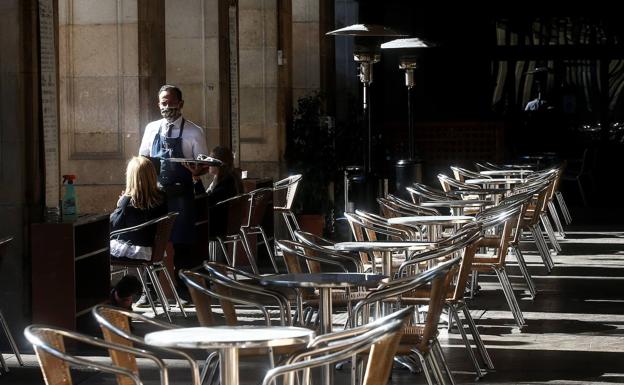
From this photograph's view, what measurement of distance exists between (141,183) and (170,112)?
1.14 m

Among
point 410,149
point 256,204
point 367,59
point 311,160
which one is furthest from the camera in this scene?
point 410,149

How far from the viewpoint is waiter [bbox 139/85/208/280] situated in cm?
1045

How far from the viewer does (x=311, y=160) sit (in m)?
16.1

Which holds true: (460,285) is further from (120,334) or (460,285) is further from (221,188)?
(221,188)

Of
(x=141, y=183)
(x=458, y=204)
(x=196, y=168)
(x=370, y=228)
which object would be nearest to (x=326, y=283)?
(x=370, y=228)

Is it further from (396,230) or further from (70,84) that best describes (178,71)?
(396,230)

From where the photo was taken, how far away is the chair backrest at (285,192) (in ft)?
44.2

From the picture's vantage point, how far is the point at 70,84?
11.2 meters

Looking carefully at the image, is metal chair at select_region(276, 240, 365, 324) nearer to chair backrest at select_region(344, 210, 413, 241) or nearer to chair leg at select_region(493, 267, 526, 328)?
chair backrest at select_region(344, 210, 413, 241)

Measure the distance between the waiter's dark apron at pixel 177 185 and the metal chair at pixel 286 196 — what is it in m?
2.52

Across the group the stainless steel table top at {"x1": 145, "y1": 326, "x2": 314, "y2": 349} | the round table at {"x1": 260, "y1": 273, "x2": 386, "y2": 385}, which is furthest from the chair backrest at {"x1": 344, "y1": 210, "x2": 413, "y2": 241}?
the stainless steel table top at {"x1": 145, "y1": 326, "x2": 314, "y2": 349}

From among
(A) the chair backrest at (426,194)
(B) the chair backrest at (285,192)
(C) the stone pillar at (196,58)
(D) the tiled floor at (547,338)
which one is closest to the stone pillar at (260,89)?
(B) the chair backrest at (285,192)

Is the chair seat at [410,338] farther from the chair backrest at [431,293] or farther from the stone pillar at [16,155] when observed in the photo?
the stone pillar at [16,155]

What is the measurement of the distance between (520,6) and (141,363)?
15.1 metres
